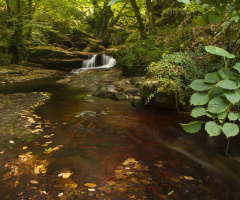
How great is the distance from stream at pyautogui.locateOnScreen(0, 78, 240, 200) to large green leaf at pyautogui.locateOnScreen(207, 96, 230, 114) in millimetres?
1930

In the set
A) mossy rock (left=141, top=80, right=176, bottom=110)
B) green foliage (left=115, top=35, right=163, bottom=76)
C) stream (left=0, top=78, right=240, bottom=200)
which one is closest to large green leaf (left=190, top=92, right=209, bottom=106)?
stream (left=0, top=78, right=240, bottom=200)

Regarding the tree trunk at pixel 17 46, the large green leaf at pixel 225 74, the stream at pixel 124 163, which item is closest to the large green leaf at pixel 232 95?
the large green leaf at pixel 225 74

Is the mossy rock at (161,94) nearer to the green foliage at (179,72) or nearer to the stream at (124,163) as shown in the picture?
the green foliage at (179,72)

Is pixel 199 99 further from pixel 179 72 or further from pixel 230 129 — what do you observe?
pixel 179 72

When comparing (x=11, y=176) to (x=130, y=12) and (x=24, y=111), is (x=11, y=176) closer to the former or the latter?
(x=24, y=111)

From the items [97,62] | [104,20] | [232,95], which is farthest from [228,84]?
[104,20]

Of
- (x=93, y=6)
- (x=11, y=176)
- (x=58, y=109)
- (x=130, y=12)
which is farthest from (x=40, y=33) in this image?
(x=11, y=176)

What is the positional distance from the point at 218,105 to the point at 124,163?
2526 millimetres

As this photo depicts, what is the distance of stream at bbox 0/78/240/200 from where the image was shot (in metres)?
2.45

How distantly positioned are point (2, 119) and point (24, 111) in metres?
0.89

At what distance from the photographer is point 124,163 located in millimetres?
3125

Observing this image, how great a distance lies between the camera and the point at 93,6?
2433cm

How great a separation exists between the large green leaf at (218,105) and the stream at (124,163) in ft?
6.33

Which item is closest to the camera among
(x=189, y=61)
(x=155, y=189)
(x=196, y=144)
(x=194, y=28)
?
(x=155, y=189)
